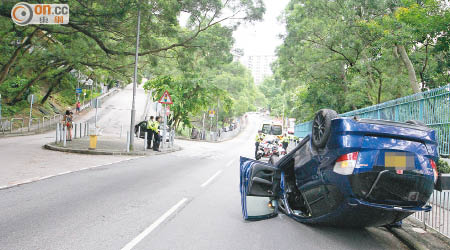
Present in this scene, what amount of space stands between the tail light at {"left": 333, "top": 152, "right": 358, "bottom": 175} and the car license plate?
37 cm

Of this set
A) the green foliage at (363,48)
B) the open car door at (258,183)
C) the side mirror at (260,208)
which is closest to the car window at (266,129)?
the green foliage at (363,48)

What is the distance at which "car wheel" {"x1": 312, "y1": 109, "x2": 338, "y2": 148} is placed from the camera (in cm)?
463

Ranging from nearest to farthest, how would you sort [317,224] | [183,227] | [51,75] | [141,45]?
[183,227]
[317,224]
[141,45]
[51,75]

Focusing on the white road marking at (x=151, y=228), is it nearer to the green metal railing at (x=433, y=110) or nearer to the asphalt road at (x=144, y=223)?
the asphalt road at (x=144, y=223)

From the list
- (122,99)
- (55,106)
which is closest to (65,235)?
(55,106)

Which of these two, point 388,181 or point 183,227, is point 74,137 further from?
point 388,181

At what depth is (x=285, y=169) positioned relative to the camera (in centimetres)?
618

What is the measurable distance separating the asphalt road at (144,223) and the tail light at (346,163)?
3.63 feet

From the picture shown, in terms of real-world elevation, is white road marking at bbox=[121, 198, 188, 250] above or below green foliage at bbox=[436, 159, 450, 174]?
below

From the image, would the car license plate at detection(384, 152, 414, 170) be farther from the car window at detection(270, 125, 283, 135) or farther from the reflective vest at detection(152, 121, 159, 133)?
the car window at detection(270, 125, 283, 135)

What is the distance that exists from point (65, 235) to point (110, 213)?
1266 millimetres

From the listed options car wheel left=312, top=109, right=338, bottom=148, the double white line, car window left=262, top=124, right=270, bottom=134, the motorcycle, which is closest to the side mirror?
the double white line

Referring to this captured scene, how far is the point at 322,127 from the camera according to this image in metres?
4.88

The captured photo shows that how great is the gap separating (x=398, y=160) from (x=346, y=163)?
23.7 inches
